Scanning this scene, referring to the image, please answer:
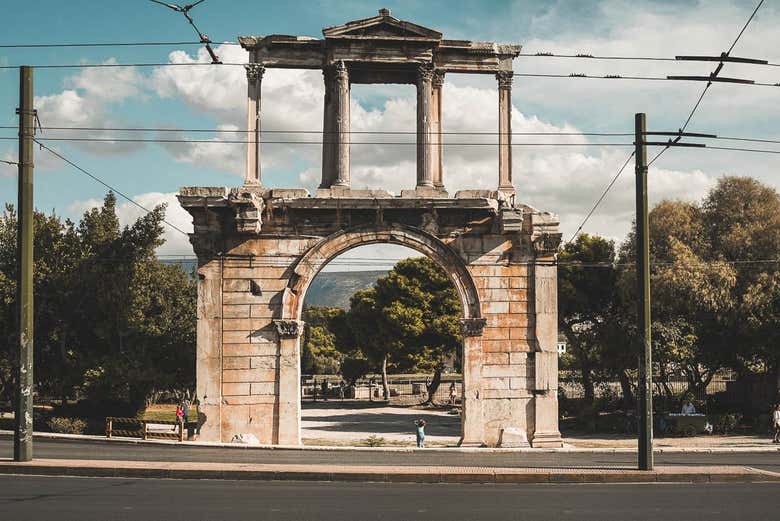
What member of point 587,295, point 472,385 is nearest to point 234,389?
point 472,385

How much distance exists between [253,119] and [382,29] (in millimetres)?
4583

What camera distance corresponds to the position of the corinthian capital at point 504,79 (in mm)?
25406

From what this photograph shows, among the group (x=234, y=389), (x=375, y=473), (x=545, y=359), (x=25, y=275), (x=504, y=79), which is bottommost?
(x=375, y=473)

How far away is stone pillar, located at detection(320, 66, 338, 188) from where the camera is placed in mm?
24922

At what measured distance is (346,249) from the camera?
24500 mm

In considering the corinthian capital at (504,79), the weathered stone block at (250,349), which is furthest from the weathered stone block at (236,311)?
the corinthian capital at (504,79)

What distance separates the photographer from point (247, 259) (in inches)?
952

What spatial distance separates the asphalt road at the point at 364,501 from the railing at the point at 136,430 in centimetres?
904

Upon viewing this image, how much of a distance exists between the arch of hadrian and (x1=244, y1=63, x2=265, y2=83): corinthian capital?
2.6 inches

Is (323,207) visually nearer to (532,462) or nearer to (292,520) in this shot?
(532,462)

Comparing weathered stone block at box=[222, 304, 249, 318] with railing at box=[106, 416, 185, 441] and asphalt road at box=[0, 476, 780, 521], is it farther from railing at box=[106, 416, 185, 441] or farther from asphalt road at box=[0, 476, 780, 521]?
asphalt road at box=[0, 476, 780, 521]

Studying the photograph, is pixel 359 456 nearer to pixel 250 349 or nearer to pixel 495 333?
pixel 250 349

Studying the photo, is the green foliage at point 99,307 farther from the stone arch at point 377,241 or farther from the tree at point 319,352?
the tree at point 319,352

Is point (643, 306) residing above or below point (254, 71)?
below
